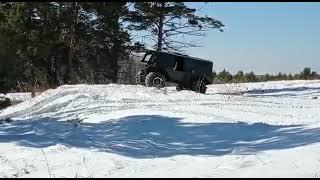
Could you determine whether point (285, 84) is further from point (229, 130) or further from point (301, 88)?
point (229, 130)

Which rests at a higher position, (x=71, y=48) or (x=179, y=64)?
(x=71, y=48)

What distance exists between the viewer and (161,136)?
10.2m

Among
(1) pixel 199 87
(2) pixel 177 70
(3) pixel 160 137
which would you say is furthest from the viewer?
(2) pixel 177 70

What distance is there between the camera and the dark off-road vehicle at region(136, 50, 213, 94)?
20000 mm

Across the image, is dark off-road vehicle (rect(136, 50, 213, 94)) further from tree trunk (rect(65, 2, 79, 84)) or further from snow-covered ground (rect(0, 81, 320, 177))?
tree trunk (rect(65, 2, 79, 84))

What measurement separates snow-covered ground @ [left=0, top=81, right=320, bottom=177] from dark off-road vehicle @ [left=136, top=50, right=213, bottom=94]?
4.27m

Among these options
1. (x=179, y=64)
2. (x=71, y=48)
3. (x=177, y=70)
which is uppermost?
(x=71, y=48)

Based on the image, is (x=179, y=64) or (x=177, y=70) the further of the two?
(x=179, y=64)

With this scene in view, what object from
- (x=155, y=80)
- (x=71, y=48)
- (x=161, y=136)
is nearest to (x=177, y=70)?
(x=155, y=80)

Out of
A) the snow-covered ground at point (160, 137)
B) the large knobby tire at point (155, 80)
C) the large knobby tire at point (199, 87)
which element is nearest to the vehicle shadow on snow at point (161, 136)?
the snow-covered ground at point (160, 137)

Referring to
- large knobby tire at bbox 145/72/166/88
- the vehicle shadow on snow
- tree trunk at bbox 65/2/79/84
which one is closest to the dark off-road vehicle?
large knobby tire at bbox 145/72/166/88

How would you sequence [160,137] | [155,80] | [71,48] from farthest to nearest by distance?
[71,48] < [155,80] < [160,137]

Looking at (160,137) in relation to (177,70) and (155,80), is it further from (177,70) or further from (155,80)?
(177,70)

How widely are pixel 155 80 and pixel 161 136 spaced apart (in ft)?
31.3
